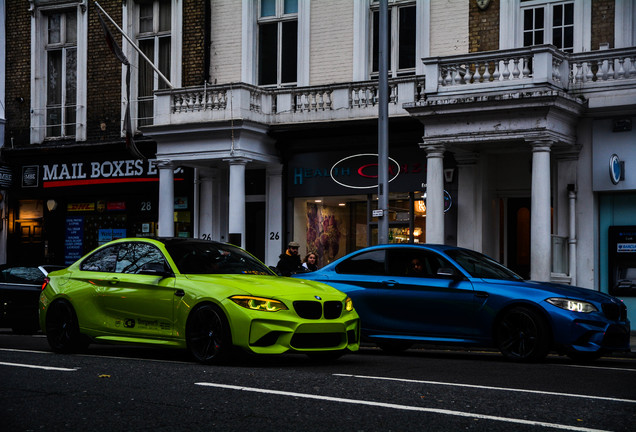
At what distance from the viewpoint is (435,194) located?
1909 centimetres

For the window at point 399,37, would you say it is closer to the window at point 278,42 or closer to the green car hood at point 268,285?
the window at point 278,42

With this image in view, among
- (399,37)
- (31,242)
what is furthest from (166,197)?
(399,37)

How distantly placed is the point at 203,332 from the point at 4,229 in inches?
780

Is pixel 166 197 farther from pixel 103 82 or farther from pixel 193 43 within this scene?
pixel 103 82

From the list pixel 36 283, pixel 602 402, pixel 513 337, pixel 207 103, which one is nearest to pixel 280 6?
pixel 207 103

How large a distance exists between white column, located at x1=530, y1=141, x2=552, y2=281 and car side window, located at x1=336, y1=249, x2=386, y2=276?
20.2ft

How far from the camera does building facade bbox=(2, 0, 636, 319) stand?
730 inches

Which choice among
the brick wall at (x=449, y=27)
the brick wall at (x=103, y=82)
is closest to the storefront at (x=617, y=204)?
the brick wall at (x=449, y=27)

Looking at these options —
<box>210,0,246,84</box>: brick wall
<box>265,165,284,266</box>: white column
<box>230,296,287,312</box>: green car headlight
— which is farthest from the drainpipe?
<box>230,296,287,312</box>: green car headlight

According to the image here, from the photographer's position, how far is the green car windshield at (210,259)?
10.9 m

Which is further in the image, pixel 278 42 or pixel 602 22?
pixel 278 42

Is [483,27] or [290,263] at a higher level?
[483,27]

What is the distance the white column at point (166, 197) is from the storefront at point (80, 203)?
1628 mm

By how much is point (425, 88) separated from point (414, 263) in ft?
24.9
